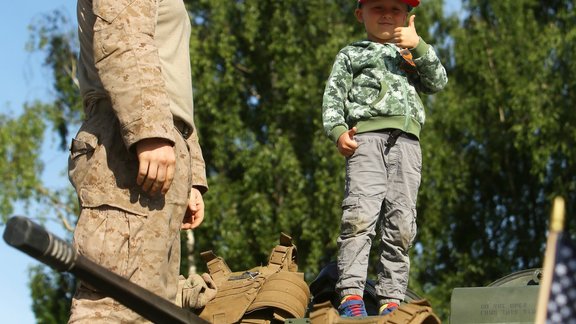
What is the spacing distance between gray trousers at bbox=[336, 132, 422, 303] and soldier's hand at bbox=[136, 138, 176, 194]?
1801mm

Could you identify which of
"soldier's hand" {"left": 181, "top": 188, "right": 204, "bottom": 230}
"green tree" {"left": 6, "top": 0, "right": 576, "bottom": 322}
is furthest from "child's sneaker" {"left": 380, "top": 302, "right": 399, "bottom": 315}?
"green tree" {"left": 6, "top": 0, "right": 576, "bottom": 322}

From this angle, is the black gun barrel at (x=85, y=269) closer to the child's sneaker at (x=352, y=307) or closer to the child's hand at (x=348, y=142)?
the child's sneaker at (x=352, y=307)

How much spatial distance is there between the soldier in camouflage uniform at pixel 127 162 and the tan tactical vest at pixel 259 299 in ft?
3.77

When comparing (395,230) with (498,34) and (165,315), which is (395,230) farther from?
(498,34)

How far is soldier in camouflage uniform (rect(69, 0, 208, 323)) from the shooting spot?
5227mm

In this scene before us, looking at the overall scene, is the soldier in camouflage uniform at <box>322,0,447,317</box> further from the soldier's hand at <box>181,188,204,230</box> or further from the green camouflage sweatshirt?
the soldier's hand at <box>181,188,204,230</box>

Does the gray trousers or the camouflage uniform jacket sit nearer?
the camouflage uniform jacket

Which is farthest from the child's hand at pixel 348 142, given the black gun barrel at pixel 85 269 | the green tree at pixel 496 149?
the green tree at pixel 496 149

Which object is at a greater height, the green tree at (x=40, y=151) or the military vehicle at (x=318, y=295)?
the green tree at (x=40, y=151)

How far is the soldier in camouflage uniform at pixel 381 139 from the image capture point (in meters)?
6.88

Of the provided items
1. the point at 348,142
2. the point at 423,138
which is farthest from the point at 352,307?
the point at 423,138

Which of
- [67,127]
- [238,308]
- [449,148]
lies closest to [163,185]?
[238,308]

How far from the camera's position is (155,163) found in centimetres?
521

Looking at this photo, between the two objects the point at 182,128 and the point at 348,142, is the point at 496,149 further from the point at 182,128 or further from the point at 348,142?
the point at 182,128
